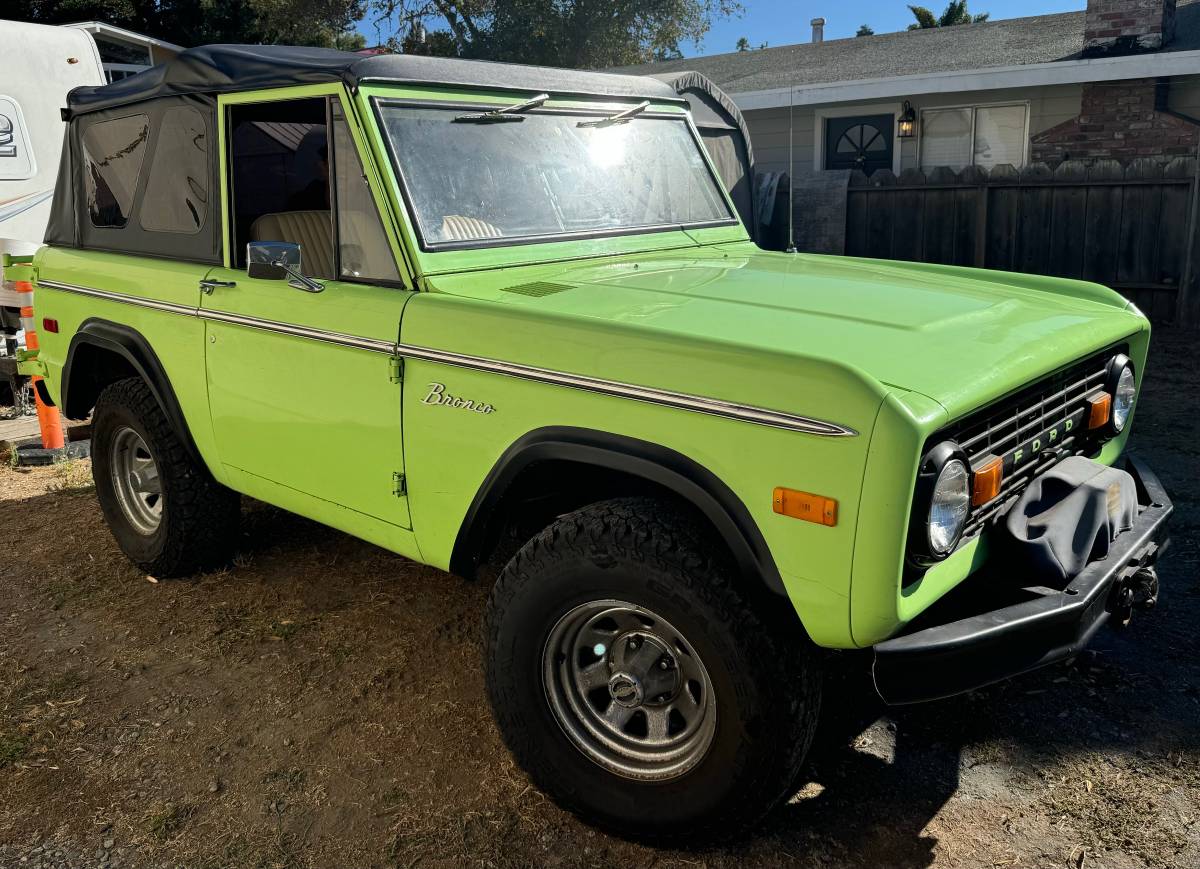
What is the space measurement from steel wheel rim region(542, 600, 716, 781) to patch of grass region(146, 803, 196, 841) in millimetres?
1130

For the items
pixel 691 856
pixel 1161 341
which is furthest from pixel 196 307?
pixel 1161 341

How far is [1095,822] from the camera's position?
2793mm

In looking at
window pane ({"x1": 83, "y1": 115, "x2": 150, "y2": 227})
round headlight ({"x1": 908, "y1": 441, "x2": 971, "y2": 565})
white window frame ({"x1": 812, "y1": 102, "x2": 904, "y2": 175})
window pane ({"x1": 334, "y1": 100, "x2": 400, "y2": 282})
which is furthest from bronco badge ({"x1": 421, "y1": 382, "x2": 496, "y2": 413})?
white window frame ({"x1": 812, "y1": 102, "x2": 904, "y2": 175})

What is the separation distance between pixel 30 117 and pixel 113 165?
5.30 metres

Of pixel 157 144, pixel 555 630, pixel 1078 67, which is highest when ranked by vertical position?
pixel 1078 67

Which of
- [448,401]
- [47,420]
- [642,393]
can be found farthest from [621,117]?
[47,420]

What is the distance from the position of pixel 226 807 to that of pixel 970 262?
34.1 ft

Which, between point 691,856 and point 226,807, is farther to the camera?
point 226,807

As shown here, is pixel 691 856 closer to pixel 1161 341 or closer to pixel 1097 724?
pixel 1097 724

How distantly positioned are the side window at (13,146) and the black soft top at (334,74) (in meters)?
5.20

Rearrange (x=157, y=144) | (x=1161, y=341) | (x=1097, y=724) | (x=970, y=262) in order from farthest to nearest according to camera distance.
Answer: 1. (x=970, y=262)
2. (x=1161, y=341)
3. (x=157, y=144)
4. (x=1097, y=724)

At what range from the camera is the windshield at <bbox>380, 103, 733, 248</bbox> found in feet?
10.7

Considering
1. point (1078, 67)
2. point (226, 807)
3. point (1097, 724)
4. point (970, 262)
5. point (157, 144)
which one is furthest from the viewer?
point (1078, 67)

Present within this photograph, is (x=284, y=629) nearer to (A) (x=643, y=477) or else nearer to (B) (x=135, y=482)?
(B) (x=135, y=482)
